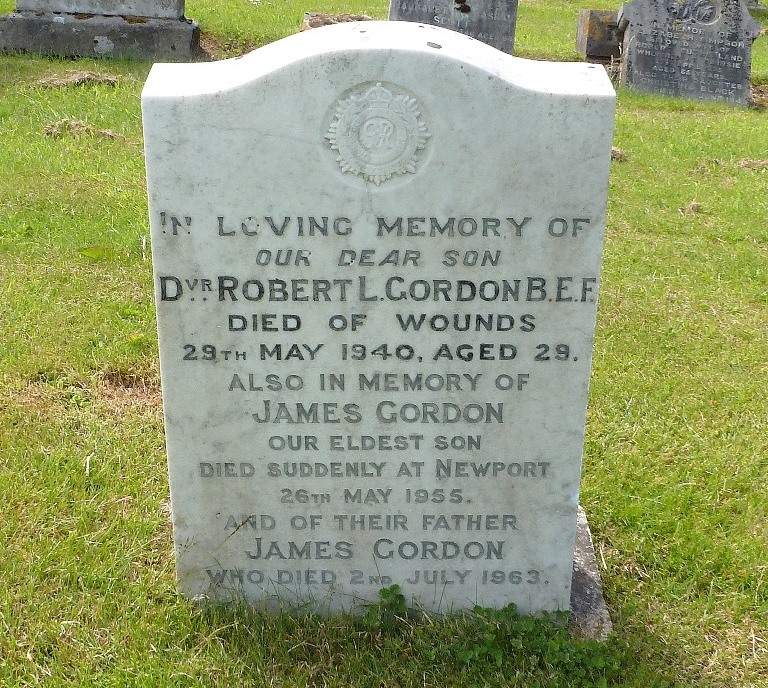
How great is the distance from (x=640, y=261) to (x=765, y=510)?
2.62 meters

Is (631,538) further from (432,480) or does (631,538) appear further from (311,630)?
(311,630)

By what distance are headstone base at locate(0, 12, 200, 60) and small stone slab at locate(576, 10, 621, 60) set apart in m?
4.71

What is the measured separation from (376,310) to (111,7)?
825cm

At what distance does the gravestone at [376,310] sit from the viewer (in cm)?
231

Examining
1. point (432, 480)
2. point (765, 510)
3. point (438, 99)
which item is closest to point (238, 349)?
point (432, 480)

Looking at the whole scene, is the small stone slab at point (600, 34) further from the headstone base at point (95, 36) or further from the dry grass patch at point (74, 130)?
the dry grass patch at point (74, 130)

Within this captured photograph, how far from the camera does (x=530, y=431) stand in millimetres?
2668

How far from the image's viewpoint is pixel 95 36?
9.44 m

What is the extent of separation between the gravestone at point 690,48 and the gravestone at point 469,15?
132 cm

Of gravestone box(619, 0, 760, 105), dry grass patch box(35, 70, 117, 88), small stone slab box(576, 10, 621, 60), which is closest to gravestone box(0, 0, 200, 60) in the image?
dry grass patch box(35, 70, 117, 88)

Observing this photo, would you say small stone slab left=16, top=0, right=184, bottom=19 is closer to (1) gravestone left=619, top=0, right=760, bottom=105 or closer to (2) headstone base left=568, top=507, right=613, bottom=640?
(1) gravestone left=619, top=0, right=760, bottom=105

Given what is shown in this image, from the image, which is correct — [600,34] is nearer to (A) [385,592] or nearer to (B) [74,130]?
(B) [74,130]

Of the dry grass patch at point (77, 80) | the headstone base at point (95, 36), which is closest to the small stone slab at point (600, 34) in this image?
the headstone base at point (95, 36)

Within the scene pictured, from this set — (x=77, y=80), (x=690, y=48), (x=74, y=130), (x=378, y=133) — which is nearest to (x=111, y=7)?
(x=77, y=80)
